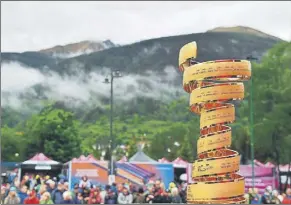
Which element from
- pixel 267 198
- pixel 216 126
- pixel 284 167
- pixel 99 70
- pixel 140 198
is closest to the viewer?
pixel 216 126

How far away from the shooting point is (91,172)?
14.5 meters

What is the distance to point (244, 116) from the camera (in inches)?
614

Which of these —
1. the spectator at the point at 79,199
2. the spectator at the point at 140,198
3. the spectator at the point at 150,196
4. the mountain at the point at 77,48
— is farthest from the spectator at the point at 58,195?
the mountain at the point at 77,48

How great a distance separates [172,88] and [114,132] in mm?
3144

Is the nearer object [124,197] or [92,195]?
[124,197]

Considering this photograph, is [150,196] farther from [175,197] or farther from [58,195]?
[58,195]

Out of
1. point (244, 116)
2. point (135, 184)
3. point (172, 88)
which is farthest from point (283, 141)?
point (135, 184)

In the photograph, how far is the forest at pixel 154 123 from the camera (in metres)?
16.2

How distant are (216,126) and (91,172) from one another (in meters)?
5.90

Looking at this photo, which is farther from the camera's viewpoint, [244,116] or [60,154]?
[60,154]

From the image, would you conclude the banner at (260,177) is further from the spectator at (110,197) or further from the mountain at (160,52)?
the spectator at (110,197)

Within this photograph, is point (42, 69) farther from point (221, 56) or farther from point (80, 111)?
point (221, 56)

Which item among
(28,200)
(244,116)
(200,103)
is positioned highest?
(244,116)

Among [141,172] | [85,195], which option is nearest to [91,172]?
[141,172]
